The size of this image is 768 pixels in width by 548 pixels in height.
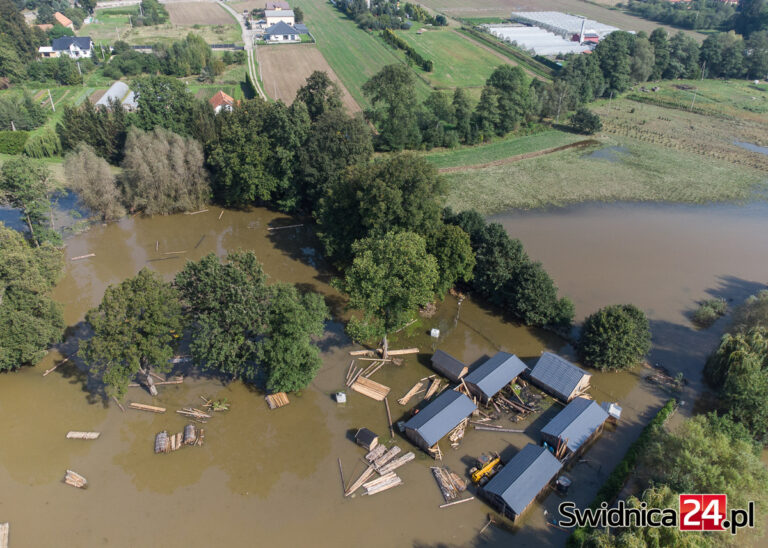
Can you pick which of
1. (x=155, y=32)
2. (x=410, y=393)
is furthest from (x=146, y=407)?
(x=155, y=32)

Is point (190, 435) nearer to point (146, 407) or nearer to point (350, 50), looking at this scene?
point (146, 407)

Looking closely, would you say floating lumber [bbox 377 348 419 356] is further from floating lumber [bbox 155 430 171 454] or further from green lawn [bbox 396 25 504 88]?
green lawn [bbox 396 25 504 88]

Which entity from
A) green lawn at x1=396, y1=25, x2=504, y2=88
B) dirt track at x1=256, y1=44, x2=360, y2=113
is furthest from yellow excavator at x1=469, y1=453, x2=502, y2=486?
A: green lawn at x1=396, y1=25, x2=504, y2=88

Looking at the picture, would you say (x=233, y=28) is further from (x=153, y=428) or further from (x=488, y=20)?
(x=153, y=428)

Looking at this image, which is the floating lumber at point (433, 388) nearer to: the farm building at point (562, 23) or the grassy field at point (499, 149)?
the grassy field at point (499, 149)

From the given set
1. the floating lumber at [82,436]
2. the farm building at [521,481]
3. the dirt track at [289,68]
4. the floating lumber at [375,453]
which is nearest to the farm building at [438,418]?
the floating lumber at [375,453]
